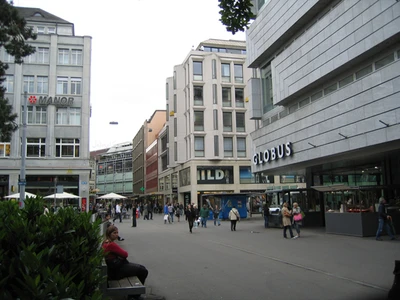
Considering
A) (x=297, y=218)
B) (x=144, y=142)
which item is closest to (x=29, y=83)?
(x=297, y=218)

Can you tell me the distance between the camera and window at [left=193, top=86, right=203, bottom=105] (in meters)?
56.0

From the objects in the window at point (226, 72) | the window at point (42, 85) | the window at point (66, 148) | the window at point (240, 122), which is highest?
the window at point (226, 72)

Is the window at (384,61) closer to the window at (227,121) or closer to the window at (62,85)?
the window at (62,85)

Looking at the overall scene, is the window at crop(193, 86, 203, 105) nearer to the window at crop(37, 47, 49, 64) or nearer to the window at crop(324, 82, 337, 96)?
the window at crop(37, 47, 49, 64)

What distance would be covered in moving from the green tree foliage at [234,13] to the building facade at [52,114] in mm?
35762

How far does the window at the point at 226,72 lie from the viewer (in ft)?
187

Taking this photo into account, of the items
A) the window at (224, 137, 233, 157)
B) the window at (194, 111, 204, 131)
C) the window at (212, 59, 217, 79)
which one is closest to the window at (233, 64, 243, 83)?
the window at (212, 59, 217, 79)

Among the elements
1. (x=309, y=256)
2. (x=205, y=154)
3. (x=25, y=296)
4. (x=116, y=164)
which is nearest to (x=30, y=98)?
(x=205, y=154)

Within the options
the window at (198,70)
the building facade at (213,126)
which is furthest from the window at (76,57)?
the window at (198,70)

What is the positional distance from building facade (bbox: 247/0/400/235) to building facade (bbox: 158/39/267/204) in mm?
23843

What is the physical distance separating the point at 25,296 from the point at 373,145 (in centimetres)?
1788

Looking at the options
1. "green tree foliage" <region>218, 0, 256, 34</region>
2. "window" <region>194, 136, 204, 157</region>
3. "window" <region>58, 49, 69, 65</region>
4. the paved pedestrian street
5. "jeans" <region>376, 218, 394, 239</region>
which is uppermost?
"window" <region>58, 49, 69, 65</region>

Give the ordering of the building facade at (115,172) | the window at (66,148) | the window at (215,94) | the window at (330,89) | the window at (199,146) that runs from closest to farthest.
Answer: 1. the window at (330,89)
2. the window at (66,148)
3. the window at (199,146)
4. the window at (215,94)
5. the building facade at (115,172)

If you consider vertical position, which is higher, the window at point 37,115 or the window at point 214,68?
the window at point 214,68
